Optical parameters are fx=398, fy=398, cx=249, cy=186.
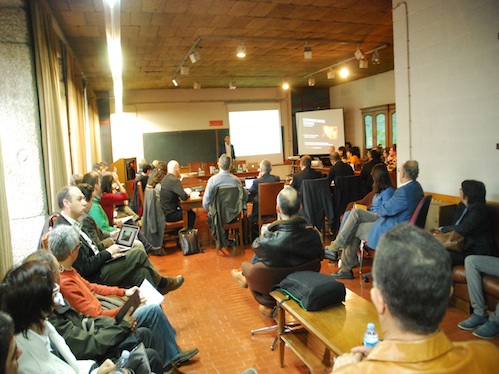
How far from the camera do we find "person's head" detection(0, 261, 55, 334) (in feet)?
5.31

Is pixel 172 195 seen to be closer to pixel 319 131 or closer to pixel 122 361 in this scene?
pixel 122 361

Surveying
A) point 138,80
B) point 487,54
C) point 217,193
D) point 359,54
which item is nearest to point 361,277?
point 217,193

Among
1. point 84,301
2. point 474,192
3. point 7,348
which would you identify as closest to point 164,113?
point 474,192

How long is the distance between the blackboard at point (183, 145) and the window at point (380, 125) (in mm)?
4593

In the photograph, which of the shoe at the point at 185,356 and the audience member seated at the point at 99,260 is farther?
the audience member seated at the point at 99,260

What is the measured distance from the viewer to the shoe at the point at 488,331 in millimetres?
3049

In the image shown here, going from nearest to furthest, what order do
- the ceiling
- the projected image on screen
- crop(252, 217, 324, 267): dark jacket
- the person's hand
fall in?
the person's hand
crop(252, 217, 324, 267): dark jacket
the ceiling
the projected image on screen

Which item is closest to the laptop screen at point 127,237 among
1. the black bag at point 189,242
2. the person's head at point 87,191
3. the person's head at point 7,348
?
the person's head at point 87,191

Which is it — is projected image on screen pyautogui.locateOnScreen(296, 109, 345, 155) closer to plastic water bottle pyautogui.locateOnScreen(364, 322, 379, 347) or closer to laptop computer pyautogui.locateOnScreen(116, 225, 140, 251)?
laptop computer pyautogui.locateOnScreen(116, 225, 140, 251)

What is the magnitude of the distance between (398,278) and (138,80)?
10717 mm

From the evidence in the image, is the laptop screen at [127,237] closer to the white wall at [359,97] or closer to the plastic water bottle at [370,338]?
the plastic water bottle at [370,338]

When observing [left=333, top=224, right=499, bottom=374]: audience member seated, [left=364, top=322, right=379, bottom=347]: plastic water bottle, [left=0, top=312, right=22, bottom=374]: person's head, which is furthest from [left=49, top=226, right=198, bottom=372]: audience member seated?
[left=333, top=224, right=499, bottom=374]: audience member seated

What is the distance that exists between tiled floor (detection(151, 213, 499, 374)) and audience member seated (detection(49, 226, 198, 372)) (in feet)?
1.10

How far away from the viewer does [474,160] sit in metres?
4.39
